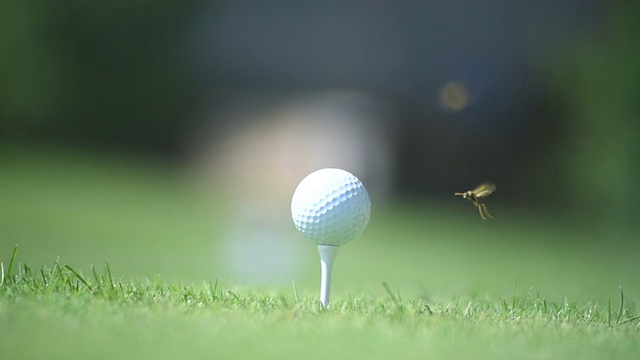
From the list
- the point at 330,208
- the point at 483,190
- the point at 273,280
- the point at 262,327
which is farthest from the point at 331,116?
the point at 262,327

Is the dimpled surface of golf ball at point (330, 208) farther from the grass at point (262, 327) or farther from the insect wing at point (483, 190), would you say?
the insect wing at point (483, 190)

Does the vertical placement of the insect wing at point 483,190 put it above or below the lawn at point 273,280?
above

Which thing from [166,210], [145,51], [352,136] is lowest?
[166,210]

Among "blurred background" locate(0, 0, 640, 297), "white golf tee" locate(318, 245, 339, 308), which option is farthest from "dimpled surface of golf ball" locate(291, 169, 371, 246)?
"blurred background" locate(0, 0, 640, 297)

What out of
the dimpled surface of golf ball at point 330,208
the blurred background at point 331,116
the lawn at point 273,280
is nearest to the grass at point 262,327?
the lawn at point 273,280

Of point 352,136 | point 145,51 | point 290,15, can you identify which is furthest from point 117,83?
point 352,136

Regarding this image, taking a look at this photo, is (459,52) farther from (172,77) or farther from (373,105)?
(172,77)
